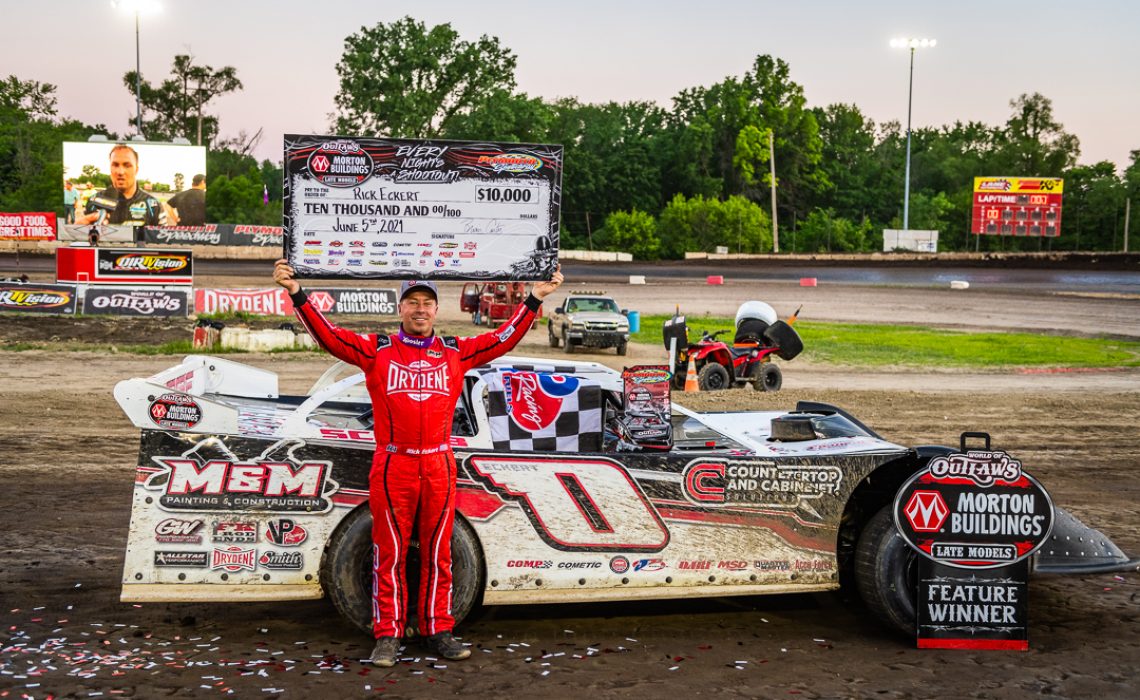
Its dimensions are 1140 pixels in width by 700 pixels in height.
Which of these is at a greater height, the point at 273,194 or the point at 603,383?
the point at 273,194

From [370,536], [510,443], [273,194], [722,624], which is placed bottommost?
[722,624]

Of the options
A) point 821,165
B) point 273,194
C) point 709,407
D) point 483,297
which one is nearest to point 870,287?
point 483,297

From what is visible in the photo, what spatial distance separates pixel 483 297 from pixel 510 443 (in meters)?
26.5

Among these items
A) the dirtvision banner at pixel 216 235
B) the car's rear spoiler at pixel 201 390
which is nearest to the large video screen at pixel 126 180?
the dirtvision banner at pixel 216 235

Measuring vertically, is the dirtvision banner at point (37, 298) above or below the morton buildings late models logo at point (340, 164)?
below

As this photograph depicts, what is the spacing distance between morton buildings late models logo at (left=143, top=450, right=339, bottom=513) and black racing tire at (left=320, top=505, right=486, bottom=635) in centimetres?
19

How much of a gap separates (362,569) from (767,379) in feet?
46.0

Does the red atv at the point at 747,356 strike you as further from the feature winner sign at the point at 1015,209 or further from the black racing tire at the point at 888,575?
the feature winner sign at the point at 1015,209

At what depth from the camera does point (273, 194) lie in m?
101

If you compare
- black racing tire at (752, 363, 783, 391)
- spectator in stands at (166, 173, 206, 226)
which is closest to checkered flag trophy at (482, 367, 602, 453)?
black racing tire at (752, 363, 783, 391)

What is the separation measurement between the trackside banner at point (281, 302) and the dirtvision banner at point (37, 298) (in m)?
3.27

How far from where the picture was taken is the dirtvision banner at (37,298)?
28594 mm

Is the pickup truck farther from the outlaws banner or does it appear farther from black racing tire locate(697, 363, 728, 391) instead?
the outlaws banner

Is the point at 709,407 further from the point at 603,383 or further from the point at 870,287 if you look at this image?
the point at 870,287
